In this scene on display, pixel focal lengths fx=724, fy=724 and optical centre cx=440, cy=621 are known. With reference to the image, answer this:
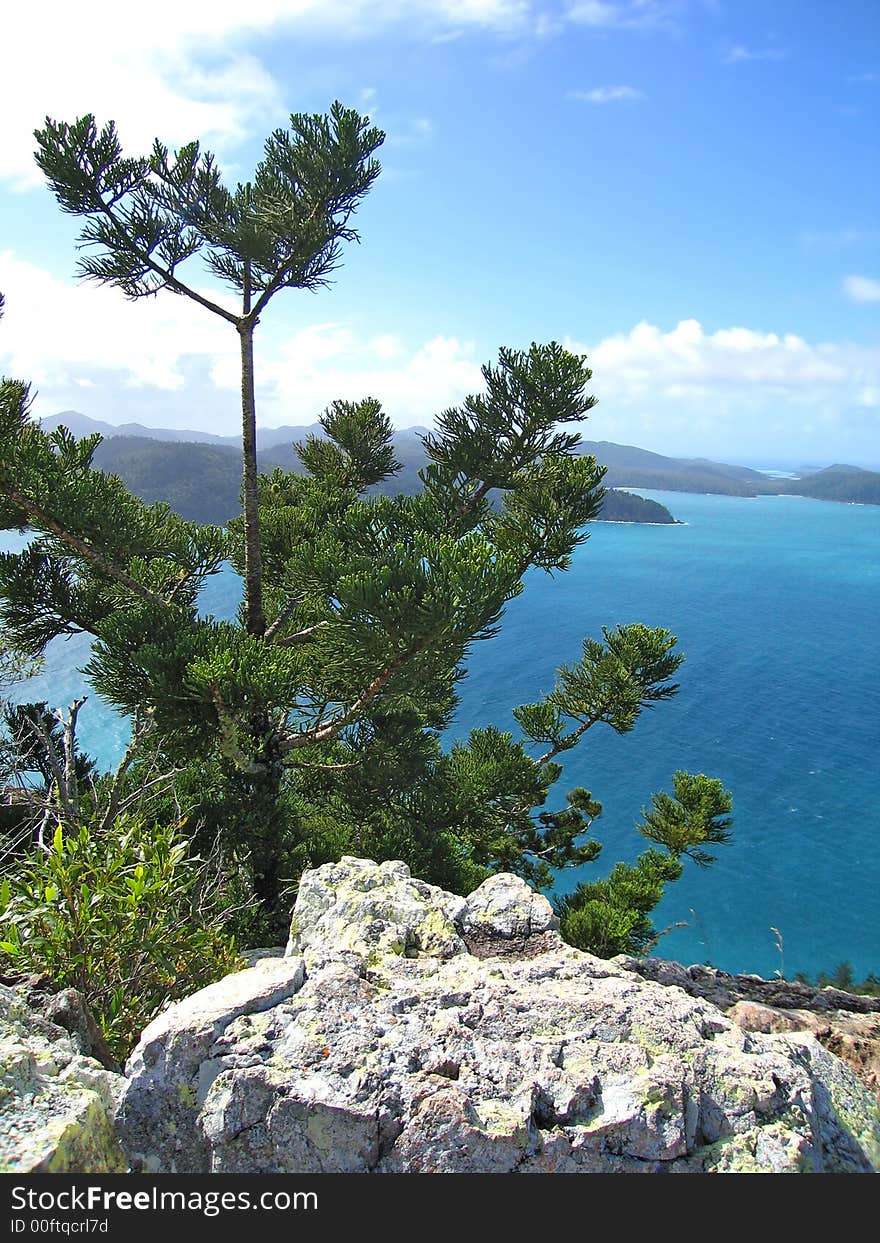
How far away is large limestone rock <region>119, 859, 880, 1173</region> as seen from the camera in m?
2.41

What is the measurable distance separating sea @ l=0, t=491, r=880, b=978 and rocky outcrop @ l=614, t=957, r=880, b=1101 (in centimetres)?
104

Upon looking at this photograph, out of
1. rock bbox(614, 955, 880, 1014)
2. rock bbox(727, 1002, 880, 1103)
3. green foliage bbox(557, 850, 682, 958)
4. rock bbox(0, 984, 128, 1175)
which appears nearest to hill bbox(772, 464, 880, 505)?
rock bbox(614, 955, 880, 1014)

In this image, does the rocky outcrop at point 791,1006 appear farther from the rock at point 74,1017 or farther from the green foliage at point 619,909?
the rock at point 74,1017

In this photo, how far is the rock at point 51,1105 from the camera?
218cm

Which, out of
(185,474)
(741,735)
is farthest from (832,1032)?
(185,474)

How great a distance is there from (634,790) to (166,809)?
86.8ft

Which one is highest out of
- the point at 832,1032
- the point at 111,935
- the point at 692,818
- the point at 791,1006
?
the point at 111,935

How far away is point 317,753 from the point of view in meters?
10.1

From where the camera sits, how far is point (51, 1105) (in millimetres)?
Result: 2373

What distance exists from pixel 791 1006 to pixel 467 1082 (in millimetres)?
7617

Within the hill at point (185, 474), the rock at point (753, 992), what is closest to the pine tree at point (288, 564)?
the rock at point (753, 992)

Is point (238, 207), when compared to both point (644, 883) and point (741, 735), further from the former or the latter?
point (741, 735)

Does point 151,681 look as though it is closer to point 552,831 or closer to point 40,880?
point 40,880
